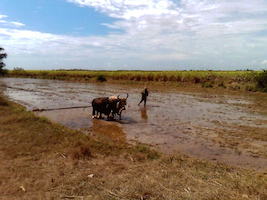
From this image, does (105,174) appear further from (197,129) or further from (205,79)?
(205,79)

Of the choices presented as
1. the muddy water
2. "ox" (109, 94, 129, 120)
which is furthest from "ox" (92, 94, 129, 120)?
the muddy water

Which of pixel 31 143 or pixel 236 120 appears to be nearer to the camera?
pixel 31 143

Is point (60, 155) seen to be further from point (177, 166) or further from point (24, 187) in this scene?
point (177, 166)

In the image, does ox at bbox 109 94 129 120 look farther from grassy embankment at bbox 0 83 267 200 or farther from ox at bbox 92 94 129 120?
grassy embankment at bbox 0 83 267 200

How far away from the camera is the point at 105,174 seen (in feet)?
16.0

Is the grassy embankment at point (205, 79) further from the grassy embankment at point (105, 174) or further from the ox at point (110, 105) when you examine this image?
Answer: the grassy embankment at point (105, 174)

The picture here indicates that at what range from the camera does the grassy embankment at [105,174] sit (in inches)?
153

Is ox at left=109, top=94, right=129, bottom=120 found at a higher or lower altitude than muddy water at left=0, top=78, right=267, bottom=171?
higher

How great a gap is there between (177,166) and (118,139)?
120 inches

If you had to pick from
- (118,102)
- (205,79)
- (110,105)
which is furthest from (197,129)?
(205,79)

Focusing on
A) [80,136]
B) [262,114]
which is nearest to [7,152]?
[80,136]

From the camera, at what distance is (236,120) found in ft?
35.5

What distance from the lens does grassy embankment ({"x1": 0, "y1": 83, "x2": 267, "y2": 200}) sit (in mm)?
3878

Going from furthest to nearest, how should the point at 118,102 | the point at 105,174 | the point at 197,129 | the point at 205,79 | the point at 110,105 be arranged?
the point at 205,79 → the point at 110,105 → the point at 118,102 → the point at 197,129 → the point at 105,174
